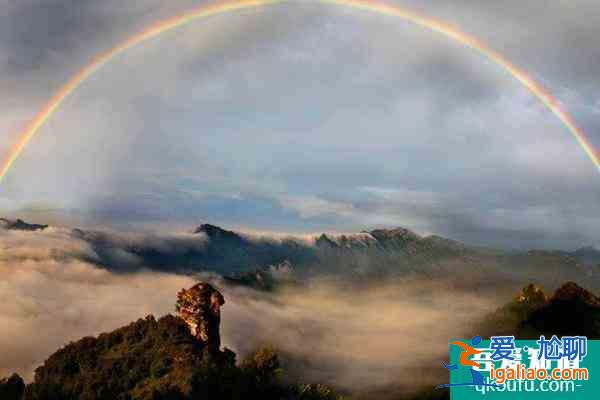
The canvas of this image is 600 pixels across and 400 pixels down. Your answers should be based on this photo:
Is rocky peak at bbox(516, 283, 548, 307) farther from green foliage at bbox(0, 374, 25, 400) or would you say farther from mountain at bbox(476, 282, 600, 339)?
green foliage at bbox(0, 374, 25, 400)

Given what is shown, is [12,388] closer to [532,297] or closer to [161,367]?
[161,367]

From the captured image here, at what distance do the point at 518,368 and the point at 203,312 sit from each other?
31.5 meters

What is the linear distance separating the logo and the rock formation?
25.4 m

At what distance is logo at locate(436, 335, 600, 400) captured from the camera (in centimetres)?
5662

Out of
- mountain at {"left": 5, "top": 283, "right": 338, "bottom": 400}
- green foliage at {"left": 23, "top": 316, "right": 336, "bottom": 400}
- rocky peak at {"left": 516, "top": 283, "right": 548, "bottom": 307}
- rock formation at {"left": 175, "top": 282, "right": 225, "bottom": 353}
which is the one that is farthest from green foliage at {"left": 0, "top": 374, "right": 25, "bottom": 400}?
rocky peak at {"left": 516, "top": 283, "right": 548, "bottom": 307}

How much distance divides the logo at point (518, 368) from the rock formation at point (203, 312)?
25.4 metres

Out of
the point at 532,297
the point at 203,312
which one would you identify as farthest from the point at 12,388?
the point at 532,297

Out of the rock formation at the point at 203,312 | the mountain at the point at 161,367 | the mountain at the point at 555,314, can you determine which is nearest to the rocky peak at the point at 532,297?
the mountain at the point at 555,314

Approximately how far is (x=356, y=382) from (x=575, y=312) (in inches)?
1626

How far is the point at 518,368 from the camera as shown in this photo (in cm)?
5672

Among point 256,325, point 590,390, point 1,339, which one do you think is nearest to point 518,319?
point 590,390

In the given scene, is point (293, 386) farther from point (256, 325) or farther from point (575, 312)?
point (256, 325)

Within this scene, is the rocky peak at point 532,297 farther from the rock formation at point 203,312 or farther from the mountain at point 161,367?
the rock formation at point 203,312

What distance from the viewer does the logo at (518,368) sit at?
5662 cm
